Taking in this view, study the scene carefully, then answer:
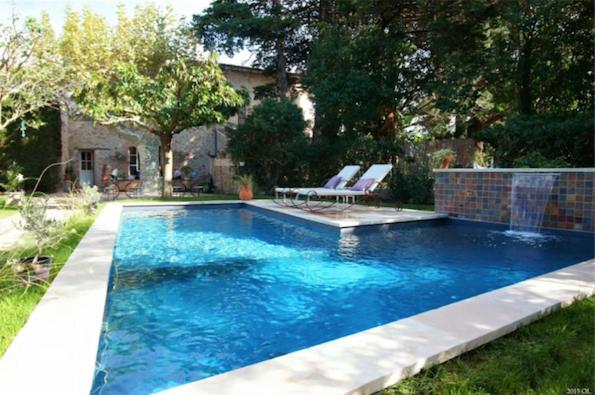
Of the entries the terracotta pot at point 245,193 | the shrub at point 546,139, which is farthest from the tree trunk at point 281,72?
the shrub at point 546,139

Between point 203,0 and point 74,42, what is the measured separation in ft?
18.0

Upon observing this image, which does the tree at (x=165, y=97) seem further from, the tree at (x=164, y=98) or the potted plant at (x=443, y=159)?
the potted plant at (x=443, y=159)

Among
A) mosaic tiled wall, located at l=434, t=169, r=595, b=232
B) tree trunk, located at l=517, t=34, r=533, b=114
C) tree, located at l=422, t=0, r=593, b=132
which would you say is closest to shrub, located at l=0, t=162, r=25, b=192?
mosaic tiled wall, located at l=434, t=169, r=595, b=232

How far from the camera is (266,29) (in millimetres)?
16953

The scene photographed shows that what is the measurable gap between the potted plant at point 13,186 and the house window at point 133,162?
498cm

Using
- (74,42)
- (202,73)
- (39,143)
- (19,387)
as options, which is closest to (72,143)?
(39,143)

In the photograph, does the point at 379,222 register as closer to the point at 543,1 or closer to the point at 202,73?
the point at 543,1

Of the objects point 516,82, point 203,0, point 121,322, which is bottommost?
point 121,322

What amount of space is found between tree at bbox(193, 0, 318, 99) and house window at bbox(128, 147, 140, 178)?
6840mm

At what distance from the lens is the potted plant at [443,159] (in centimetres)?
1267

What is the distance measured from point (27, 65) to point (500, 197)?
1307cm

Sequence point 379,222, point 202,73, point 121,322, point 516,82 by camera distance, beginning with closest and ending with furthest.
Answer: point 121,322 < point 379,222 < point 516,82 < point 202,73

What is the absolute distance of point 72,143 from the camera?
20.6 m

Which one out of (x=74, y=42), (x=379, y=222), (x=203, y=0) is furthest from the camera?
(x=203, y=0)
